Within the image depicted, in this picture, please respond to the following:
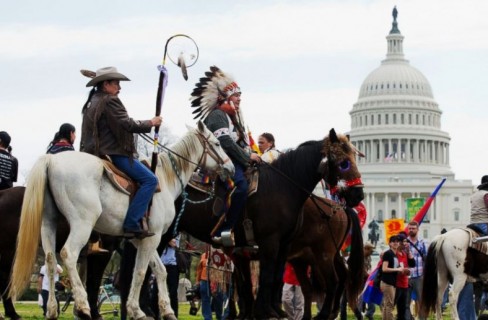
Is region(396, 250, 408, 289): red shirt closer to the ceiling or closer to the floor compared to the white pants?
closer to the ceiling

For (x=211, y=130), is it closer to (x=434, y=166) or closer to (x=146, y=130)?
(x=146, y=130)

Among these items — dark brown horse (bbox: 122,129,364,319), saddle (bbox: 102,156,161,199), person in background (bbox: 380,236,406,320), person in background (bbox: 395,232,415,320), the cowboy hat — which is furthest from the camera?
person in background (bbox: 395,232,415,320)

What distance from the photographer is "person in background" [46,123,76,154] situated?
51.4 feet

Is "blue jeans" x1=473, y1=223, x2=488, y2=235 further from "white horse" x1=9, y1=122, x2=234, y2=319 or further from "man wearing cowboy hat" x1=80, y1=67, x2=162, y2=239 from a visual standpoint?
"man wearing cowboy hat" x1=80, y1=67, x2=162, y2=239

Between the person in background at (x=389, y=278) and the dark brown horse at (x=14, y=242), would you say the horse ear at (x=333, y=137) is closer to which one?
the dark brown horse at (x=14, y=242)

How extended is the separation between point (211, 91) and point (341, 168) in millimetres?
2033

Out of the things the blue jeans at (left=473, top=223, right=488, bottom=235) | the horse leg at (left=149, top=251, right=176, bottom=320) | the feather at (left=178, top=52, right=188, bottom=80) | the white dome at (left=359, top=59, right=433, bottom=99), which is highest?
the white dome at (left=359, top=59, right=433, bottom=99)

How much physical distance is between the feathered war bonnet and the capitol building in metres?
161

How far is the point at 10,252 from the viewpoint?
50.3 ft

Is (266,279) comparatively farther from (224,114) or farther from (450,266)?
(450,266)

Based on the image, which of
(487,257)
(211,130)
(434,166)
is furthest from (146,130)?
(434,166)

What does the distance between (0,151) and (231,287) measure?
12.8ft

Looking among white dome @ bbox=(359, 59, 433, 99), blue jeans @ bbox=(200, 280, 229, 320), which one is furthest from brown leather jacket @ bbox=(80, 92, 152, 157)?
white dome @ bbox=(359, 59, 433, 99)

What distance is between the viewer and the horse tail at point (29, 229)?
12.3 meters
